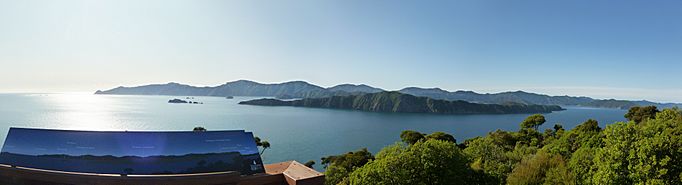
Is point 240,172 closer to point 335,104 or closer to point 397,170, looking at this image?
point 397,170

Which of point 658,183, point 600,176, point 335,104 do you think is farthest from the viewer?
point 335,104

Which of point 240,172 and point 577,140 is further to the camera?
point 577,140

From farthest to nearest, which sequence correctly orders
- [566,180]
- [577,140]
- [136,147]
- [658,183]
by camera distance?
[577,140] < [566,180] < [136,147] < [658,183]

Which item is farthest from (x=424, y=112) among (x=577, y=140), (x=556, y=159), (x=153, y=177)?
(x=153, y=177)

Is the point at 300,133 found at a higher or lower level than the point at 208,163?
lower

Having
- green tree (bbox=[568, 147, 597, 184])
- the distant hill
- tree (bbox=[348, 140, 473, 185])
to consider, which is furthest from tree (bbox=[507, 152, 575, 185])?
the distant hill

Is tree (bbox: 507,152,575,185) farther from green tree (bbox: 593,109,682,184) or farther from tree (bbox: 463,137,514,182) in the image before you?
green tree (bbox: 593,109,682,184)

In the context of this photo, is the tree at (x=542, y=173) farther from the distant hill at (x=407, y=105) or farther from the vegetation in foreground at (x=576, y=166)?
the distant hill at (x=407, y=105)
